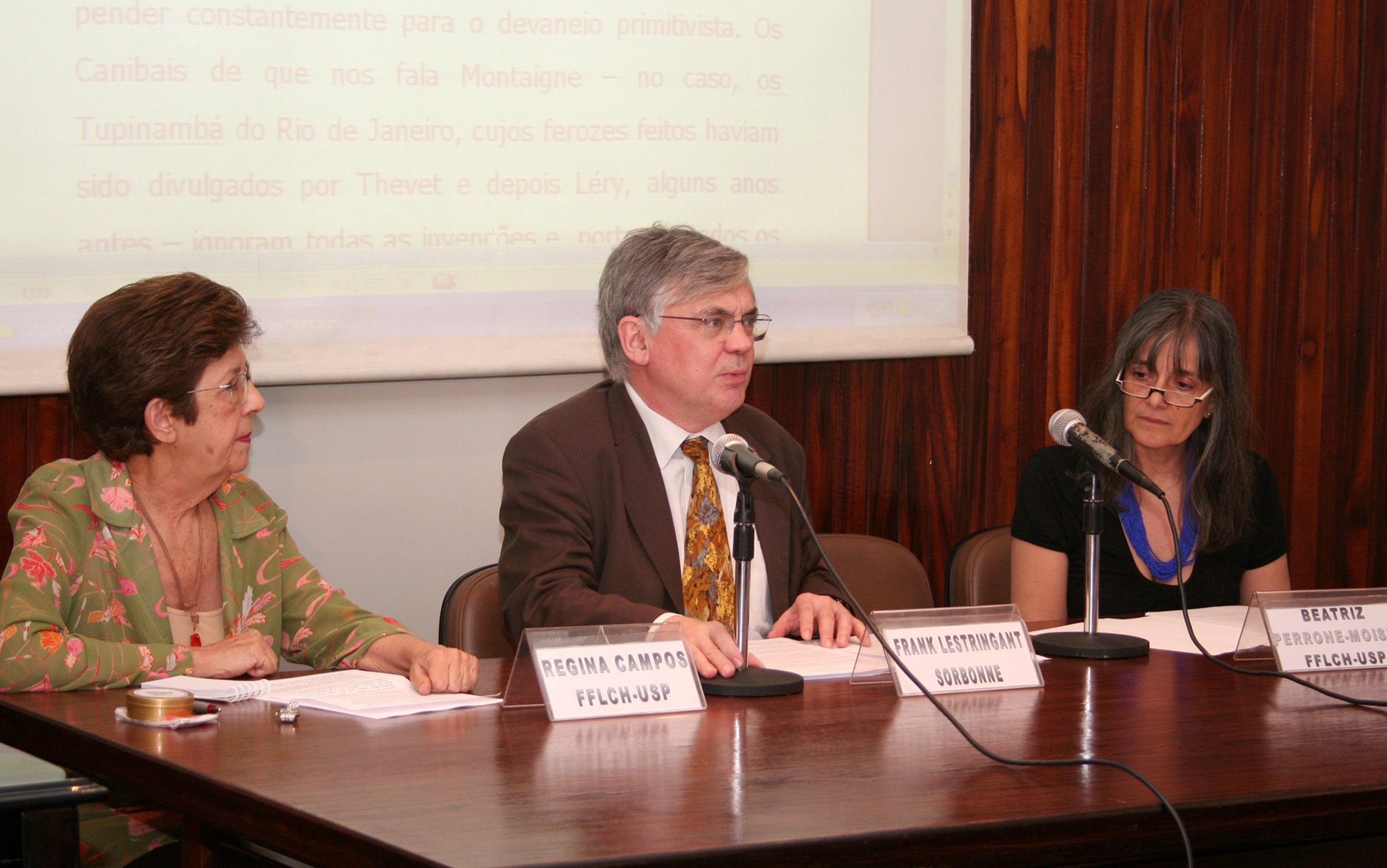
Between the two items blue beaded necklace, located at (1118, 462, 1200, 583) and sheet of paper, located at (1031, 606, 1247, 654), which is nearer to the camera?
sheet of paper, located at (1031, 606, 1247, 654)

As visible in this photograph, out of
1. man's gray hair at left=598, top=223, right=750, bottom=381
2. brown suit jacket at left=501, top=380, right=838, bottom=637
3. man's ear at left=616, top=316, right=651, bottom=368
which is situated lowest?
brown suit jacket at left=501, top=380, right=838, bottom=637

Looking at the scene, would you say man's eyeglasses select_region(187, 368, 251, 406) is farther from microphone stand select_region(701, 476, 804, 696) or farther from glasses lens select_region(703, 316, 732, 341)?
microphone stand select_region(701, 476, 804, 696)

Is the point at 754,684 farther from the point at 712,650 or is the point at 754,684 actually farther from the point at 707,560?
the point at 707,560

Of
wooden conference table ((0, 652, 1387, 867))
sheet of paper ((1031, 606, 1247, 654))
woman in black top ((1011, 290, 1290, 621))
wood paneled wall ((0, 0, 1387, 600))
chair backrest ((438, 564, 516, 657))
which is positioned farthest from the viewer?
wood paneled wall ((0, 0, 1387, 600))

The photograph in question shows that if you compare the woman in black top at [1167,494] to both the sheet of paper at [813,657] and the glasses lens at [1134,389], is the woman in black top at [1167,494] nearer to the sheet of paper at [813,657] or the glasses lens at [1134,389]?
the glasses lens at [1134,389]

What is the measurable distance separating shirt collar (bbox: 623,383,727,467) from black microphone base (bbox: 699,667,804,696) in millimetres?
643

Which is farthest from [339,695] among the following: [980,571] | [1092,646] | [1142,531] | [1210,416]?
[1210,416]

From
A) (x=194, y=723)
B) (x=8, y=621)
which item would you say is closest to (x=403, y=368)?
(x=8, y=621)

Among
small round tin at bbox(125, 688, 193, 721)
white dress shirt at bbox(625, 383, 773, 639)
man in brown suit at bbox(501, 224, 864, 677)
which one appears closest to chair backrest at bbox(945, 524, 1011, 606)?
man in brown suit at bbox(501, 224, 864, 677)

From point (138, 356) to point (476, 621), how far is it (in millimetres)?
765

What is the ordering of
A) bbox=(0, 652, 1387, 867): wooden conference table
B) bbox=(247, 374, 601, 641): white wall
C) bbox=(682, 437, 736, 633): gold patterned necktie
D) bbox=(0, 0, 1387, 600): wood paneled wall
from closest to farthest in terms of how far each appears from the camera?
bbox=(0, 652, 1387, 867): wooden conference table
bbox=(682, 437, 736, 633): gold patterned necktie
bbox=(247, 374, 601, 641): white wall
bbox=(0, 0, 1387, 600): wood paneled wall

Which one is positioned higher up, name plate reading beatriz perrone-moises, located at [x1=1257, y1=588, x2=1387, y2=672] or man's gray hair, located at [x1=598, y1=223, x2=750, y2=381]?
man's gray hair, located at [x1=598, y1=223, x2=750, y2=381]

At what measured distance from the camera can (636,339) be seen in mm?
2447

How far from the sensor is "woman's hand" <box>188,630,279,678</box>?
189 centimetres
